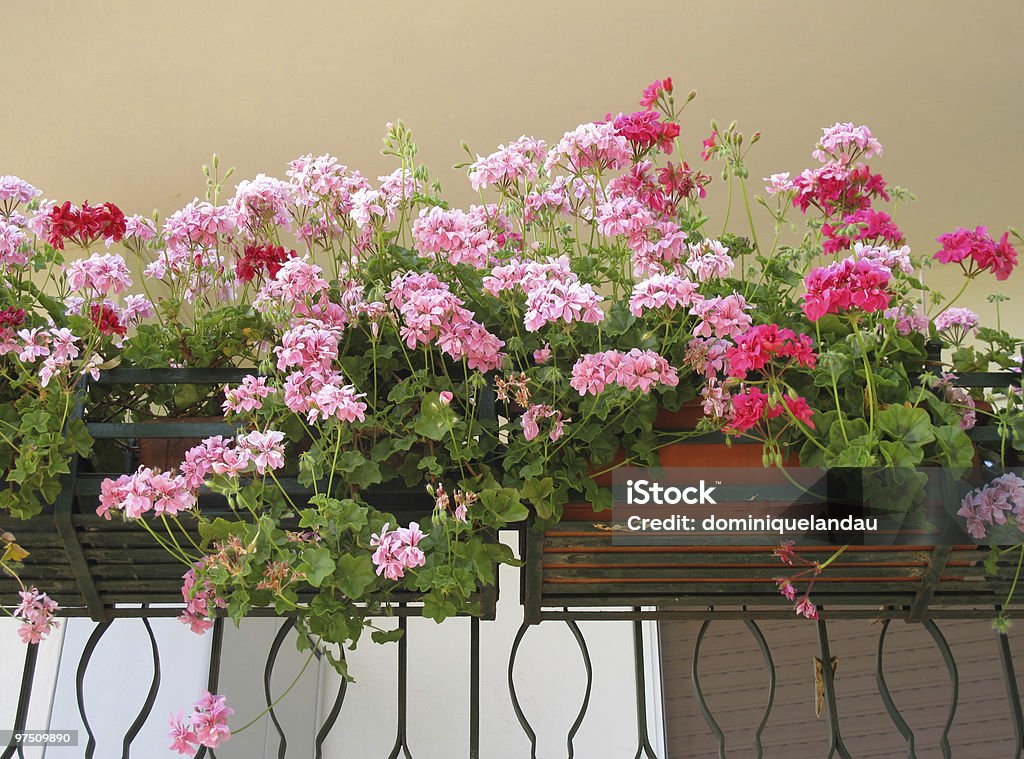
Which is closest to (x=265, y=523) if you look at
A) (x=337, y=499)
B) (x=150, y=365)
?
(x=337, y=499)

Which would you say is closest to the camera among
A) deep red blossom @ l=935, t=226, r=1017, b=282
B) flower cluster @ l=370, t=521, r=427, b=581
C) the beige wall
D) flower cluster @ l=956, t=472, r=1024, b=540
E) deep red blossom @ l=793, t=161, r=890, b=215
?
flower cluster @ l=370, t=521, r=427, b=581

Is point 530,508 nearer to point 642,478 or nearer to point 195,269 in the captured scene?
point 642,478

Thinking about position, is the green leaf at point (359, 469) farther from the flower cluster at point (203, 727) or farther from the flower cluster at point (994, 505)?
the flower cluster at point (994, 505)

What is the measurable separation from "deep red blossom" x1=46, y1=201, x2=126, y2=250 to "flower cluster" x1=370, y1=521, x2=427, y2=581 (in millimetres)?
695

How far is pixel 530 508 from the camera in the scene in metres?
1.35

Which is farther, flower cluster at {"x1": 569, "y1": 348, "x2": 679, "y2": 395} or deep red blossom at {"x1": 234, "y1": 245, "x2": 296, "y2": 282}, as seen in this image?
deep red blossom at {"x1": 234, "y1": 245, "x2": 296, "y2": 282}

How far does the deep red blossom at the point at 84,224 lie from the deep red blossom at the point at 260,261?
19 cm

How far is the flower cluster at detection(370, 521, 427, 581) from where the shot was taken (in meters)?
1.21

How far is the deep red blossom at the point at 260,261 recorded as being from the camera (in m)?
1.63

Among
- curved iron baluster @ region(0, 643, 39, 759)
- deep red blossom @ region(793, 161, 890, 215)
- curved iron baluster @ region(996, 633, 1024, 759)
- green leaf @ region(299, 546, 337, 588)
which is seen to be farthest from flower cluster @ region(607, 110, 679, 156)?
curved iron baluster @ region(0, 643, 39, 759)

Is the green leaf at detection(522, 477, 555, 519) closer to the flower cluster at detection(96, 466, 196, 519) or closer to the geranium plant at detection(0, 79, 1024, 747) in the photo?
the geranium plant at detection(0, 79, 1024, 747)

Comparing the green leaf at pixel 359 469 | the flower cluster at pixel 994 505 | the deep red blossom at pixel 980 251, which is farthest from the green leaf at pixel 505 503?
the deep red blossom at pixel 980 251

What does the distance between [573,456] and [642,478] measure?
0.33 feet

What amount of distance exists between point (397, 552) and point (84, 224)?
749mm
